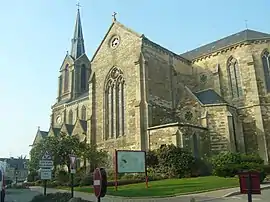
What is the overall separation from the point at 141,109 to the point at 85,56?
1530 inches

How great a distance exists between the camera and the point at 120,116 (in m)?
36.0

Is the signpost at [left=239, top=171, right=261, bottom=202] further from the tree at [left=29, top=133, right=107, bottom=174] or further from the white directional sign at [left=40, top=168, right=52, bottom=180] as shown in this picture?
the tree at [left=29, top=133, right=107, bottom=174]

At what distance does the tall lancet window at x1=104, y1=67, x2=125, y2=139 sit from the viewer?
3588 centimetres

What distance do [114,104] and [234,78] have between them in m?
15.0

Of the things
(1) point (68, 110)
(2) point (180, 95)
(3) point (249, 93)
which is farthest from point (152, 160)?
(1) point (68, 110)

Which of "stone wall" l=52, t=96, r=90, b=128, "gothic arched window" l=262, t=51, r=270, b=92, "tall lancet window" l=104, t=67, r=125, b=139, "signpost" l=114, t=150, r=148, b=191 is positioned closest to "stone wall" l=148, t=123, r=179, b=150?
"tall lancet window" l=104, t=67, r=125, b=139

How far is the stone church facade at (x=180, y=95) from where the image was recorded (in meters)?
31.4

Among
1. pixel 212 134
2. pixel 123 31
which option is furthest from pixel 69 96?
pixel 212 134

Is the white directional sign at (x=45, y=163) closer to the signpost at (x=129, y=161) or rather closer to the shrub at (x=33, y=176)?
the signpost at (x=129, y=161)

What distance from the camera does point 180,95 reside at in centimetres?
3712

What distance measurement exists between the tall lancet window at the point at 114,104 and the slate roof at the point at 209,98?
8.90m

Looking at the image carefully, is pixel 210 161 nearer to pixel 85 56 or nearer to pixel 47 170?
pixel 47 170

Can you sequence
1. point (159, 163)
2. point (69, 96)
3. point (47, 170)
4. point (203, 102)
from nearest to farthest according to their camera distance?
point (47, 170) < point (159, 163) < point (203, 102) < point (69, 96)

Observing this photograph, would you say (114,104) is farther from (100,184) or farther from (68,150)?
(100,184)
